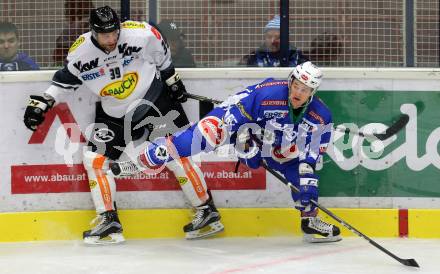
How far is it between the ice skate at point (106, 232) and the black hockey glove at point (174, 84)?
2.66 ft

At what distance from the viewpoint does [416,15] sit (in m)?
6.44

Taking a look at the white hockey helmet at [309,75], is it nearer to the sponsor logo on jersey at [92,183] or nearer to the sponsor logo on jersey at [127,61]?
the sponsor logo on jersey at [127,61]

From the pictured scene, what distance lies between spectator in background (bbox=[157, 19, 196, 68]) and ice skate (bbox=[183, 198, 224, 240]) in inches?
35.4

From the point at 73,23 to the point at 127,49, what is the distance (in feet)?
1.48

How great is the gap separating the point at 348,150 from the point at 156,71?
4.30 ft

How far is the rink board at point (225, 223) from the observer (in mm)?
6402

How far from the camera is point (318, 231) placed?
20.3 feet

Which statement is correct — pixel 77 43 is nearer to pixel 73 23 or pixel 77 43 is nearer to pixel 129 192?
pixel 73 23

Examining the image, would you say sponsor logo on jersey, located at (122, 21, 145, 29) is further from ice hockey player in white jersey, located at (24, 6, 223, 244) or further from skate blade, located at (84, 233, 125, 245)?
skate blade, located at (84, 233, 125, 245)

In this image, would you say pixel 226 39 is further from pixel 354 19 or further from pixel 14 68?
pixel 14 68

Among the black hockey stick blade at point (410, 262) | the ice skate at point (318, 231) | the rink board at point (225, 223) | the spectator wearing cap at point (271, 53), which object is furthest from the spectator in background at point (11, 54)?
the black hockey stick blade at point (410, 262)

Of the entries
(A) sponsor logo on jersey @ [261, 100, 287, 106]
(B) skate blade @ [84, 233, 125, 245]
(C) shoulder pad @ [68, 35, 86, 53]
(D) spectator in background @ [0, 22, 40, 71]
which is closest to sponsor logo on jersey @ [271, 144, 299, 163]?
(A) sponsor logo on jersey @ [261, 100, 287, 106]

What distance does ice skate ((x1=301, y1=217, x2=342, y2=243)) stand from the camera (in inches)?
244

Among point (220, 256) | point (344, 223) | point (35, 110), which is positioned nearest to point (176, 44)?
point (35, 110)
